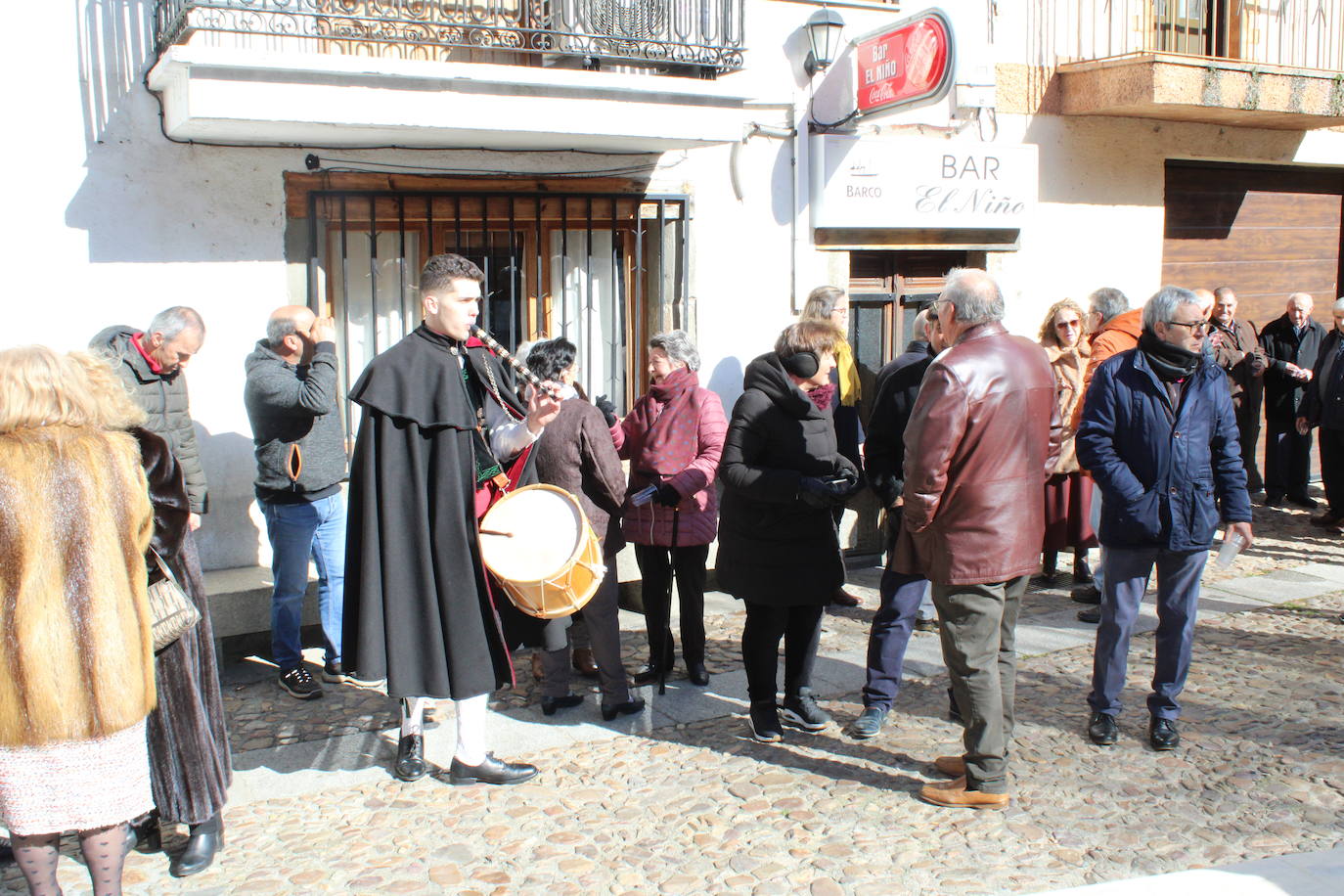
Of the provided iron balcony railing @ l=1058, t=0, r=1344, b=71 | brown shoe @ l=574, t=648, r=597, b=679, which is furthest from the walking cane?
iron balcony railing @ l=1058, t=0, r=1344, b=71

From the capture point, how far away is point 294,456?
553 centimetres

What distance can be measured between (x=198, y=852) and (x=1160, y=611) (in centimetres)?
365

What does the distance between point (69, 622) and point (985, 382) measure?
283 centimetres

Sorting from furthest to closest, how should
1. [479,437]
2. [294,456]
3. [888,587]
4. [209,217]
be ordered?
1. [209,217]
2. [294,456]
3. [888,587]
4. [479,437]

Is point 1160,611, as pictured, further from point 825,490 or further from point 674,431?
point 674,431

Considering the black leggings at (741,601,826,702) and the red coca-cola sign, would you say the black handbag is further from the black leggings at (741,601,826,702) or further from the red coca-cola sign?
the red coca-cola sign

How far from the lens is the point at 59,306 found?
6086mm

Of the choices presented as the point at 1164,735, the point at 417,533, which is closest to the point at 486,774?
the point at 417,533

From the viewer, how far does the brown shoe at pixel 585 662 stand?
5.87 m

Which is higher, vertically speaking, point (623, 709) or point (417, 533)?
point (417, 533)

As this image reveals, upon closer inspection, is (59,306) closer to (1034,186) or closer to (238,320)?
(238,320)

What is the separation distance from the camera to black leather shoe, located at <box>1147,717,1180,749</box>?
489cm

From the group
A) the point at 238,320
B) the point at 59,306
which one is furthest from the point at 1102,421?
the point at 59,306

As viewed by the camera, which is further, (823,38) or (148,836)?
(823,38)
